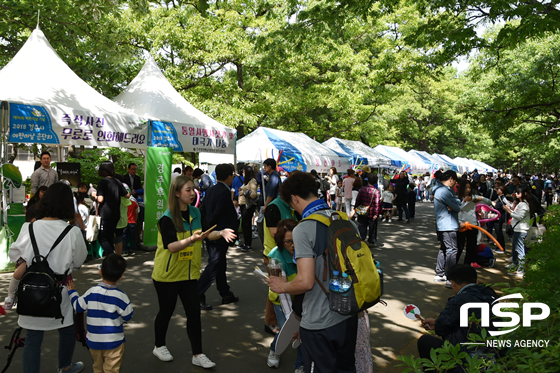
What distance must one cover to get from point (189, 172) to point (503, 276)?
7292 mm

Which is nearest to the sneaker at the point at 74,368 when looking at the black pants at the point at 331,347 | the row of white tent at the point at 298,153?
the black pants at the point at 331,347

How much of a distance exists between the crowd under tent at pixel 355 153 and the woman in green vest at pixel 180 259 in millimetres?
15761

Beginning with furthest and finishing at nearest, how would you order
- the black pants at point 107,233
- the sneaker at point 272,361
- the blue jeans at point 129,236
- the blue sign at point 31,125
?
the blue jeans at point 129,236 → the black pants at point 107,233 → the blue sign at point 31,125 → the sneaker at point 272,361

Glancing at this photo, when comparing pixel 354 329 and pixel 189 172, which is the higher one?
pixel 189 172

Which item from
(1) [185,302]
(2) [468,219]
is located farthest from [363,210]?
(1) [185,302]

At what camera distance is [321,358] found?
8.13 feet

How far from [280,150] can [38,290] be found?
447 inches

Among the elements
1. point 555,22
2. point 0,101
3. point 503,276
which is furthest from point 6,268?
point 555,22

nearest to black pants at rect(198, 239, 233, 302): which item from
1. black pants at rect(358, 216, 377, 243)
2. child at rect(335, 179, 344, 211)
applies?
black pants at rect(358, 216, 377, 243)

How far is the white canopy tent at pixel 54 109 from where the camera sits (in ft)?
22.6

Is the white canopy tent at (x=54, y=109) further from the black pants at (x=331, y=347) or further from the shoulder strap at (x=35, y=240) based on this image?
the black pants at (x=331, y=347)

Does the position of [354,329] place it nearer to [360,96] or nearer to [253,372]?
[253,372]

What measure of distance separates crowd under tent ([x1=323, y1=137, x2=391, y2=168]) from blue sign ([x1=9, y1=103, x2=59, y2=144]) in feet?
45.2

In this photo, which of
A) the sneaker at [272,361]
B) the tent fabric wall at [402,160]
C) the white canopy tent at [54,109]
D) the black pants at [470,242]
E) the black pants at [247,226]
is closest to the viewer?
the sneaker at [272,361]
